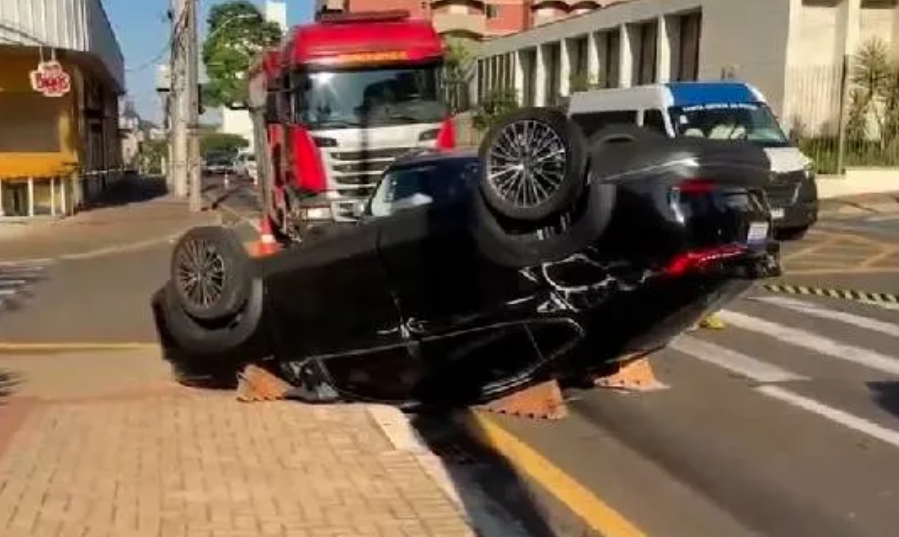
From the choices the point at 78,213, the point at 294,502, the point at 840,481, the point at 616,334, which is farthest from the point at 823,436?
the point at 78,213

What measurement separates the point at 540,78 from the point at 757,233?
49170mm

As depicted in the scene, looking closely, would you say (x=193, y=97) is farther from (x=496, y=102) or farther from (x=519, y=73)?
(x=519, y=73)

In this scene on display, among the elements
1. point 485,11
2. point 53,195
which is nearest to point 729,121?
point 53,195

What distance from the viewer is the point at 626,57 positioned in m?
46.7

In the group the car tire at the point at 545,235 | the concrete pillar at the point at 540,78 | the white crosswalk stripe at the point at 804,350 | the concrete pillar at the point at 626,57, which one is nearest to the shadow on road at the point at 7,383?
the car tire at the point at 545,235

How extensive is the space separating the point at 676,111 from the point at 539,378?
46.3ft

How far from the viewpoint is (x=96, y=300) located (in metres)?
15.0

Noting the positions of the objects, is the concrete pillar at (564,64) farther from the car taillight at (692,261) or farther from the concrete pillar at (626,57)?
the car taillight at (692,261)

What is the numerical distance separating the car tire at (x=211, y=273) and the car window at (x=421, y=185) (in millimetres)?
1069

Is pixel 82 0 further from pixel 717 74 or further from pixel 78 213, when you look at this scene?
pixel 717 74

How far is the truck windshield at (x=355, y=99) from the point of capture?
58.5 feet

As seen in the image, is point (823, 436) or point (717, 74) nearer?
point (823, 436)

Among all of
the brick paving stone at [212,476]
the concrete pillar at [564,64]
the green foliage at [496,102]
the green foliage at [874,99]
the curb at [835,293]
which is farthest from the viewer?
the concrete pillar at [564,64]

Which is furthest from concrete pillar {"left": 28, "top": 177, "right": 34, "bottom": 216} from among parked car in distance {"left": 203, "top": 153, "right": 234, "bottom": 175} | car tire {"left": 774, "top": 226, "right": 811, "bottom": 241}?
parked car in distance {"left": 203, "top": 153, "right": 234, "bottom": 175}
